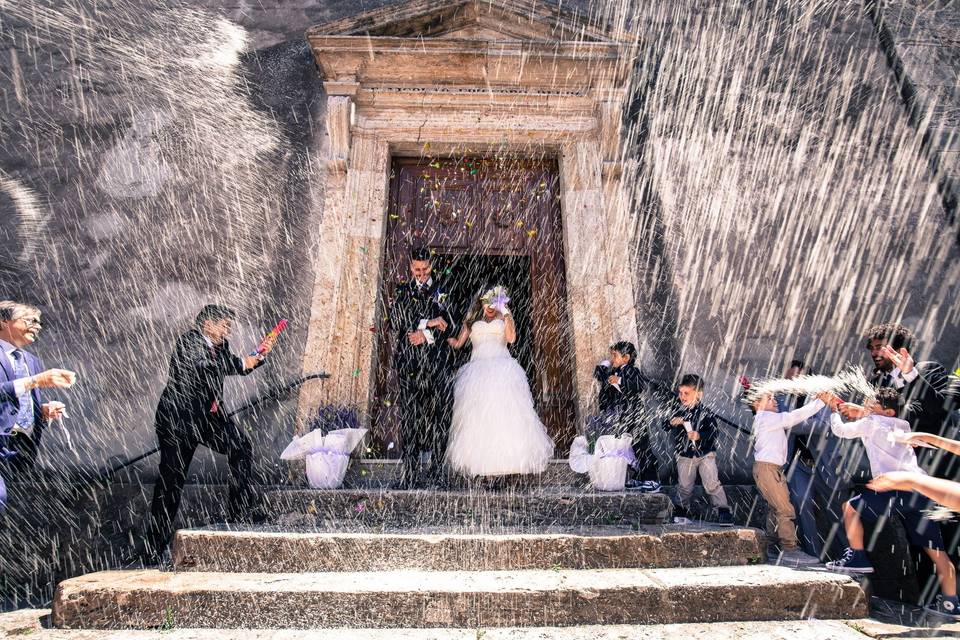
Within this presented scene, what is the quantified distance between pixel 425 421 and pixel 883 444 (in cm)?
341

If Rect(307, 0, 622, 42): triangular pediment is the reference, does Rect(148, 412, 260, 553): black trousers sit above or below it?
below

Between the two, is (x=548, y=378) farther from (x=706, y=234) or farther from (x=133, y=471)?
(x=133, y=471)

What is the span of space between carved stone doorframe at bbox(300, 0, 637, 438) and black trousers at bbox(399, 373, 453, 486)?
1.59 ft

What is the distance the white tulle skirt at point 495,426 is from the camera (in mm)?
4465

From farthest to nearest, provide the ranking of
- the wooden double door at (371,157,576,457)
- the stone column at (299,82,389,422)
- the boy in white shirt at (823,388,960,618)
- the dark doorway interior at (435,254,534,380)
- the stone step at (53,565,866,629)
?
the dark doorway interior at (435,254,534,380) < the wooden double door at (371,157,576,457) < the stone column at (299,82,389,422) < the boy in white shirt at (823,388,960,618) < the stone step at (53,565,866,629)

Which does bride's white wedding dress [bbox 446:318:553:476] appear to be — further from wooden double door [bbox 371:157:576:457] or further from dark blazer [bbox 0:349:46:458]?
dark blazer [bbox 0:349:46:458]

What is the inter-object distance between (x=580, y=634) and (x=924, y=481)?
1.48 m

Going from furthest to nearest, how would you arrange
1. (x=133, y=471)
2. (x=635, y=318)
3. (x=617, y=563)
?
(x=635, y=318), (x=133, y=471), (x=617, y=563)

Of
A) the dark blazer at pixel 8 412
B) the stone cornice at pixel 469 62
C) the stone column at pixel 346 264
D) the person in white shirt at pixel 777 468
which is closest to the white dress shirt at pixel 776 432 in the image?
the person in white shirt at pixel 777 468

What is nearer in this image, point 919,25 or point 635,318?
point 635,318

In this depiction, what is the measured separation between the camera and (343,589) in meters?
2.80

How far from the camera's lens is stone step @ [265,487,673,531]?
3967mm

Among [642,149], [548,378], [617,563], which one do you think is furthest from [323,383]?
[642,149]

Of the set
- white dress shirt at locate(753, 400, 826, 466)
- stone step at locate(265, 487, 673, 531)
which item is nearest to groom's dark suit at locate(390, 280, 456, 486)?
stone step at locate(265, 487, 673, 531)
